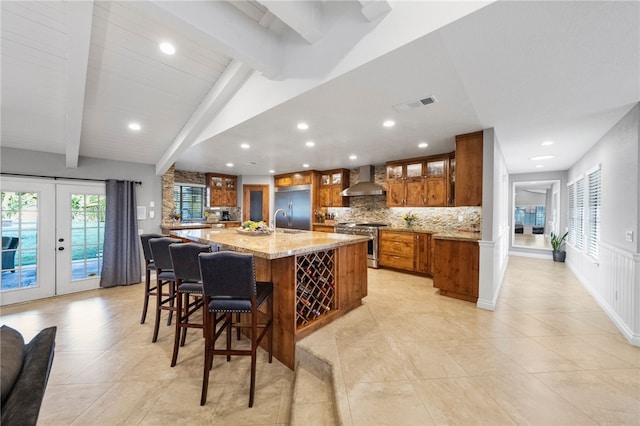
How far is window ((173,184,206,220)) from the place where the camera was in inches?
261

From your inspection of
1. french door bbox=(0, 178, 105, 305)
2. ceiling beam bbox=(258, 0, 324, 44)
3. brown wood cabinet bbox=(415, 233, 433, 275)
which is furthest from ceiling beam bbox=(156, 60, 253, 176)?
brown wood cabinet bbox=(415, 233, 433, 275)

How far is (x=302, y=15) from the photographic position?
1.70 m

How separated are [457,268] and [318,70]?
3.16 metres

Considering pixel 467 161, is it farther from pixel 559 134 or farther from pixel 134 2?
pixel 134 2

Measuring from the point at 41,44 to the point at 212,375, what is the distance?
3.22 metres

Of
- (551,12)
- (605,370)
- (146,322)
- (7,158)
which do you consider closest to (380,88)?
(551,12)

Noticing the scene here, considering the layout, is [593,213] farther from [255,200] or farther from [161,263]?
[255,200]

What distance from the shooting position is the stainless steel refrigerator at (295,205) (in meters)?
6.61

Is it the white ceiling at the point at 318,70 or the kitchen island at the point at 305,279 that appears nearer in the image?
the white ceiling at the point at 318,70

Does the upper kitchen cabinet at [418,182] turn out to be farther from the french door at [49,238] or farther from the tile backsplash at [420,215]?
the french door at [49,238]

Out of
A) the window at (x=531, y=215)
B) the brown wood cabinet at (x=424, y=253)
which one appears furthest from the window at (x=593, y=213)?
the window at (x=531, y=215)

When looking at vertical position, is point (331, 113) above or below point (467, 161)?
above

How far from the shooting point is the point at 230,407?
1.72m

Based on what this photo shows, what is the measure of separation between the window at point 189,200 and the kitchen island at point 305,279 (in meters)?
4.25
